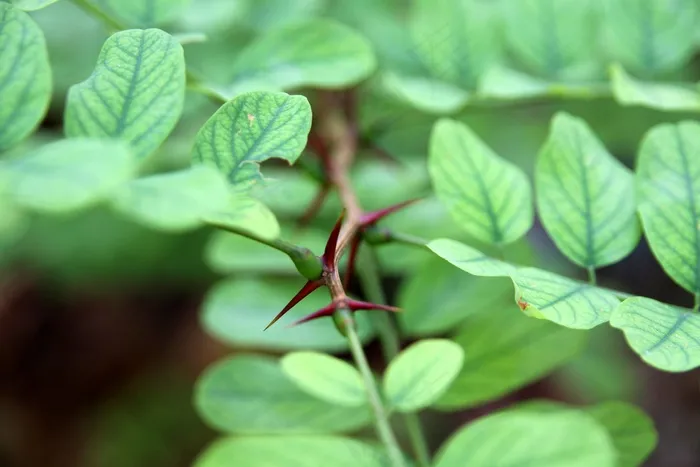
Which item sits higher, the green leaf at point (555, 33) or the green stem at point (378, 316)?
the green leaf at point (555, 33)

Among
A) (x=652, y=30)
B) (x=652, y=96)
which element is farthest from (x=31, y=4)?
(x=652, y=30)

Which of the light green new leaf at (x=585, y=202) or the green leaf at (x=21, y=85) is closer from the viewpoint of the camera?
the green leaf at (x=21, y=85)

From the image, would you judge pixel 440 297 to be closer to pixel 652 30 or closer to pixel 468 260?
pixel 468 260

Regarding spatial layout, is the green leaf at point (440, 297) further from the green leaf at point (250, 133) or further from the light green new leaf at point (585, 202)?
the green leaf at point (250, 133)

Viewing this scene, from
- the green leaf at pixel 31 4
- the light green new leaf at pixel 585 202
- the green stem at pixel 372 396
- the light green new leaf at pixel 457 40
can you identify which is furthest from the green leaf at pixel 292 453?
the light green new leaf at pixel 457 40

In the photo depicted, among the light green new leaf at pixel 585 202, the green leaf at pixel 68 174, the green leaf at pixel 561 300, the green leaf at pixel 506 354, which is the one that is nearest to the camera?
the green leaf at pixel 68 174

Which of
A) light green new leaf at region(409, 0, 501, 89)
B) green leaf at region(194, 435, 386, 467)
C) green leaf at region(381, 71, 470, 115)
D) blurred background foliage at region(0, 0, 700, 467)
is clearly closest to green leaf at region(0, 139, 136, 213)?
blurred background foliage at region(0, 0, 700, 467)

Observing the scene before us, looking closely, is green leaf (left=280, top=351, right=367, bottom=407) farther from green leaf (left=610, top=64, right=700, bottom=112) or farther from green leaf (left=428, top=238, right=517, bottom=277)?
green leaf (left=610, top=64, right=700, bottom=112)
